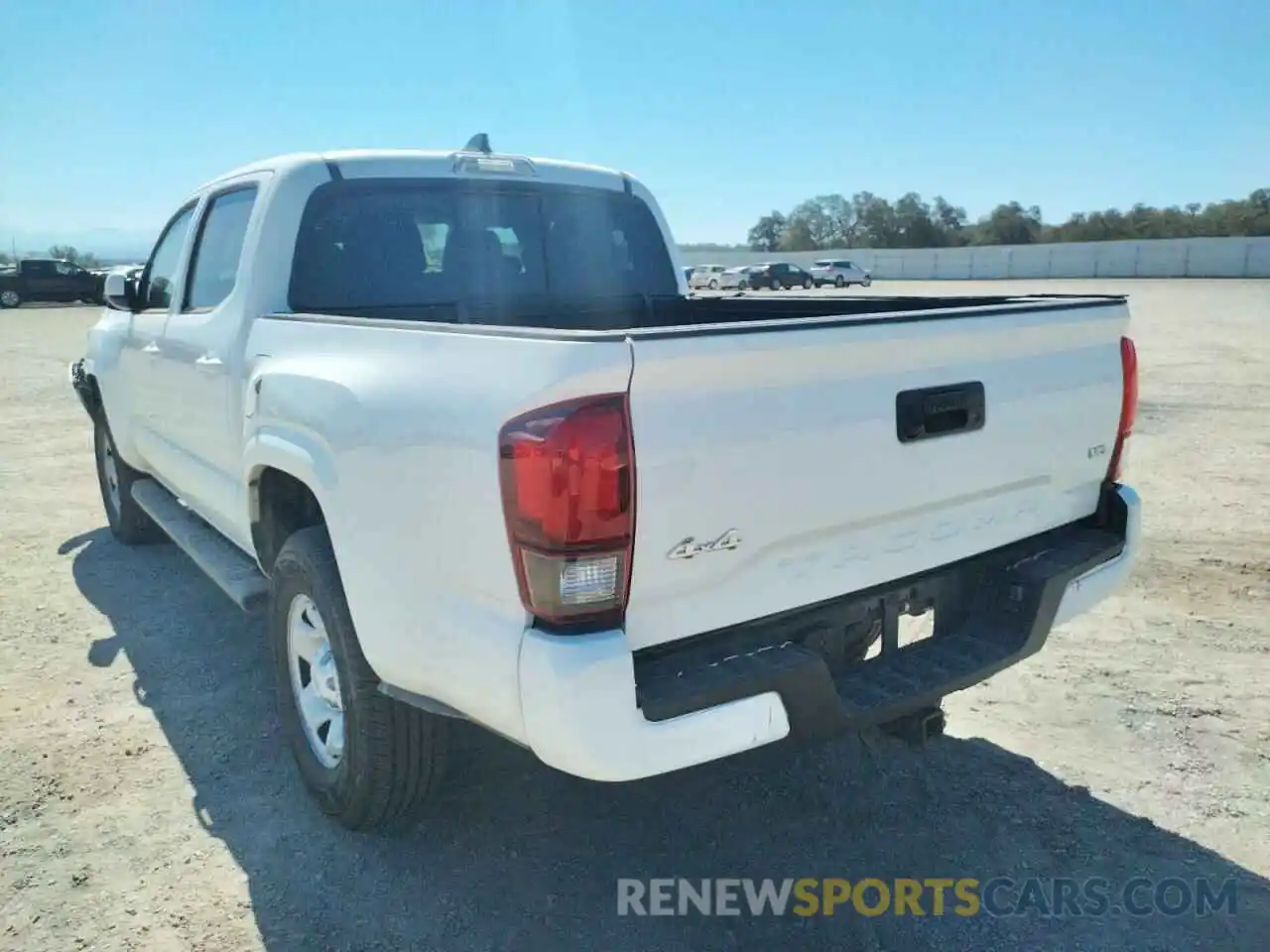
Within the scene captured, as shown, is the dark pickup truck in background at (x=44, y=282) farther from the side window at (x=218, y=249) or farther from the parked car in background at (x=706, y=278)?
the side window at (x=218, y=249)

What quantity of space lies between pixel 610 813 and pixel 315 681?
1.05m

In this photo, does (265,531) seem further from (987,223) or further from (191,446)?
(987,223)

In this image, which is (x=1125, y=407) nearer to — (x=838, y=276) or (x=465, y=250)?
(x=465, y=250)

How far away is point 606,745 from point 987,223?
300ft

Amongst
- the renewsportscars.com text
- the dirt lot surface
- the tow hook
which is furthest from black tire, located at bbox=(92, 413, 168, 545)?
the tow hook

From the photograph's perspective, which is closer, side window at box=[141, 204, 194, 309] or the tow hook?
the tow hook

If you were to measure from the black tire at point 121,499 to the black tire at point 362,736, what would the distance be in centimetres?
346

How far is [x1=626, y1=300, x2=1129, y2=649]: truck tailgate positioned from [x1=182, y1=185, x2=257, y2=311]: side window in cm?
249

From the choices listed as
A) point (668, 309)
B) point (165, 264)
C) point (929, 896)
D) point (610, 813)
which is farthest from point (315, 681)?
point (165, 264)

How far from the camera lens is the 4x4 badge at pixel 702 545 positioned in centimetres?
218

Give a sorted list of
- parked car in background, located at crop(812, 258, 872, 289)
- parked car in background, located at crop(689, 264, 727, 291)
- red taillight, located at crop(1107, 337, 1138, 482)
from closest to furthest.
A: red taillight, located at crop(1107, 337, 1138, 482), parked car in background, located at crop(689, 264, 727, 291), parked car in background, located at crop(812, 258, 872, 289)

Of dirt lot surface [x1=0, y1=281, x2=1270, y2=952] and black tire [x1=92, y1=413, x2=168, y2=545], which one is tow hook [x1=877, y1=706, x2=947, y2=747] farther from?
black tire [x1=92, y1=413, x2=168, y2=545]

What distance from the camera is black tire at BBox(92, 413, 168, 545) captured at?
19.8 feet

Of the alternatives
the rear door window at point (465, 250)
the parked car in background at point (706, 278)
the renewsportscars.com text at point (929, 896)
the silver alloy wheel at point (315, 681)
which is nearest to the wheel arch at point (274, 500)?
the silver alloy wheel at point (315, 681)
